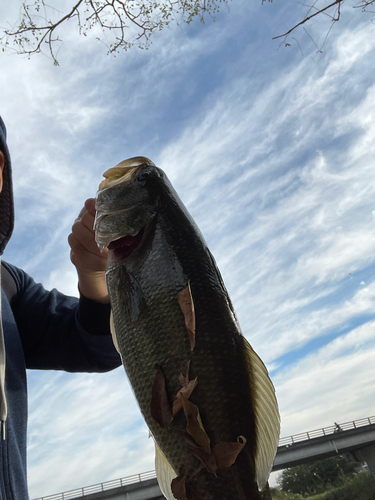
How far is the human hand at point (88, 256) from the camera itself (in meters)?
2.13

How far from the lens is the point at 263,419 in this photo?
152cm

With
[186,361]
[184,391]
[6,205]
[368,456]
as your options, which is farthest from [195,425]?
[368,456]

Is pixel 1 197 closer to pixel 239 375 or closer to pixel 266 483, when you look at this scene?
pixel 239 375

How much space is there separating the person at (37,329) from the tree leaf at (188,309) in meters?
0.74

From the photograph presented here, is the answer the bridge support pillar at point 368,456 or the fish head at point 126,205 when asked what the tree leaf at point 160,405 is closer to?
the fish head at point 126,205

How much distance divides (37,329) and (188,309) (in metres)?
2.07

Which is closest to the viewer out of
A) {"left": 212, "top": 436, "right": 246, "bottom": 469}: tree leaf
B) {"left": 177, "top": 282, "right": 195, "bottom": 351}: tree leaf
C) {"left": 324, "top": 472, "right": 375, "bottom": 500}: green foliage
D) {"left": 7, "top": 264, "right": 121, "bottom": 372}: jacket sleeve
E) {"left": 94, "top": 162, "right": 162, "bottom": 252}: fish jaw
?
{"left": 212, "top": 436, "right": 246, "bottom": 469}: tree leaf

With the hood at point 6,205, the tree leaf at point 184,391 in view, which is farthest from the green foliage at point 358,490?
the tree leaf at point 184,391

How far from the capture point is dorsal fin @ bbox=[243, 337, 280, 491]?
57.4 inches

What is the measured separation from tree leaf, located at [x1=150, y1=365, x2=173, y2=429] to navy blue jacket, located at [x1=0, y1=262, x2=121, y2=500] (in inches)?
46.3

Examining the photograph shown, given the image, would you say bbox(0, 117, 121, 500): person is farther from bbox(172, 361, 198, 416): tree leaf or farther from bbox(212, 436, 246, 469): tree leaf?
bbox(212, 436, 246, 469): tree leaf

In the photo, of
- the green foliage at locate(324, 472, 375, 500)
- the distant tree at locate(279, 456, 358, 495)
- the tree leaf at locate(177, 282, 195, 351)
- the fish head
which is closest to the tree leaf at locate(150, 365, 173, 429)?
the tree leaf at locate(177, 282, 195, 351)

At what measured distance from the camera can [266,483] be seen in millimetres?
1454

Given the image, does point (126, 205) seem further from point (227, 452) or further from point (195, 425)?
point (227, 452)
